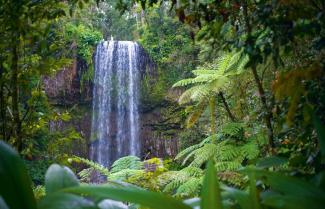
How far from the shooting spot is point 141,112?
13461 millimetres

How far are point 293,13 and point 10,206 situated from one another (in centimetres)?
90

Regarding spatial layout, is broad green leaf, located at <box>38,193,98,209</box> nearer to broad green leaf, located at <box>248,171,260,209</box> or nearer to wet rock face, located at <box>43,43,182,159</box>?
broad green leaf, located at <box>248,171,260,209</box>

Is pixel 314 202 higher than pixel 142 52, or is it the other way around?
pixel 142 52

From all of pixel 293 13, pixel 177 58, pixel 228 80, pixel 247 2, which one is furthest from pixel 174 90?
pixel 293 13

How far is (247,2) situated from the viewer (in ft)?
6.86

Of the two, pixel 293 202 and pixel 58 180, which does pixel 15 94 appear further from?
pixel 293 202

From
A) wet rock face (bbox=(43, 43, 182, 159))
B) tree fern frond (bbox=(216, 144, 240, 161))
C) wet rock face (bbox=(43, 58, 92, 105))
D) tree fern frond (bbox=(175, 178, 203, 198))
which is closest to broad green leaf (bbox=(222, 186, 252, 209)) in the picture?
tree fern frond (bbox=(175, 178, 203, 198))

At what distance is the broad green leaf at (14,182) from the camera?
2.78 feet

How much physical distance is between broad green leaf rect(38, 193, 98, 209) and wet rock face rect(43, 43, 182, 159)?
39.1 feet

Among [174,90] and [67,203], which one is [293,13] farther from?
[174,90]

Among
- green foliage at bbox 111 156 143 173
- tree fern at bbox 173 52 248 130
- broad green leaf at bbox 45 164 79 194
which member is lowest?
green foliage at bbox 111 156 143 173

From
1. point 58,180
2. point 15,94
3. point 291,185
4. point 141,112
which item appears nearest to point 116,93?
point 141,112

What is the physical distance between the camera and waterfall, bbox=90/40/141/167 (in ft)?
43.0

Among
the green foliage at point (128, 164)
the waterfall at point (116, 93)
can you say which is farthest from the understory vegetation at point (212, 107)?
the waterfall at point (116, 93)
